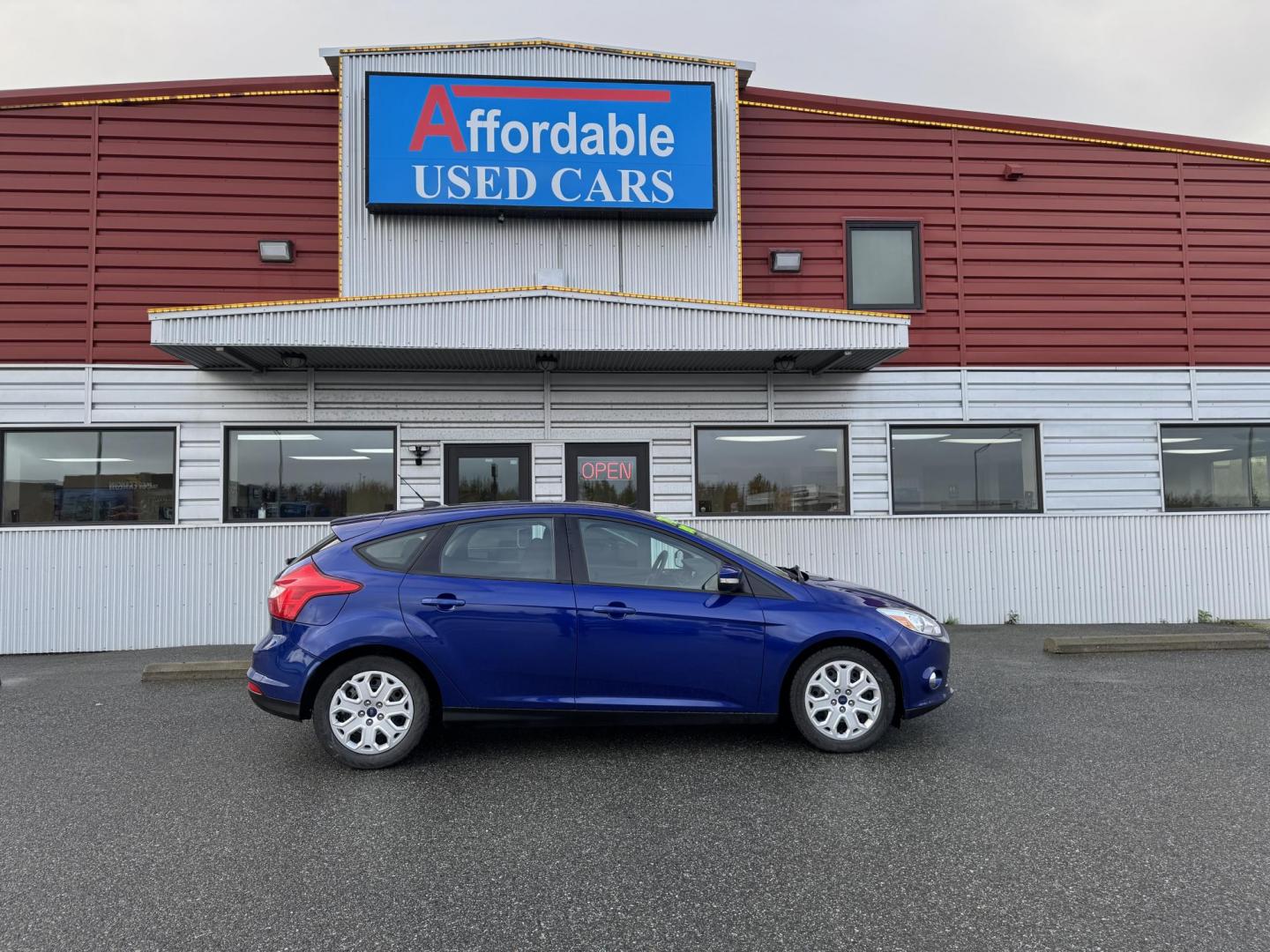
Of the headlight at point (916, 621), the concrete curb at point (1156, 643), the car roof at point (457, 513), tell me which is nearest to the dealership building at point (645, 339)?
the concrete curb at point (1156, 643)

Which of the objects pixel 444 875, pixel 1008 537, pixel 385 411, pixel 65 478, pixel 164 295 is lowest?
pixel 444 875

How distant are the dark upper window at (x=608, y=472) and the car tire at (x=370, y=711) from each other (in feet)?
16.2

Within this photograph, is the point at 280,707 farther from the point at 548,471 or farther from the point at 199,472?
the point at 199,472

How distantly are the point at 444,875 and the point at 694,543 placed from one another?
231cm

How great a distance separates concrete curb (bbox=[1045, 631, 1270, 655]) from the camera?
7.73m

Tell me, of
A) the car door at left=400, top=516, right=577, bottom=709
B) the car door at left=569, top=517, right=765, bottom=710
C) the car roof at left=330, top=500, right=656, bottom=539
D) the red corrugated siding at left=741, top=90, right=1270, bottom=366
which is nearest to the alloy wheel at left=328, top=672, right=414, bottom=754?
the car door at left=400, top=516, right=577, bottom=709

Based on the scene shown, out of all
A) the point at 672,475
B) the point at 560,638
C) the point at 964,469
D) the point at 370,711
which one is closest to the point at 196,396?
the point at 672,475

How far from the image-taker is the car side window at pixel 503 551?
183 inches

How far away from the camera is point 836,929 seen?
9.13ft

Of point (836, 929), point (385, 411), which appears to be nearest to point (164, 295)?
point (385, 411)

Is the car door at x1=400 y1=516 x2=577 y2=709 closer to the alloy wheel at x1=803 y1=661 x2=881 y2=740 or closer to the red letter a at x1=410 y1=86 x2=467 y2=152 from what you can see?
the alloy wheel at x1=803 y1=661 x2=881 y2=740

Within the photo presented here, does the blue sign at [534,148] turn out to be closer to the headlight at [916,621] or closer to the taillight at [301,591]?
the taillight at [301,591]

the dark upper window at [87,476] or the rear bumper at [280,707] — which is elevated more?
the dark upper window at [87,476]

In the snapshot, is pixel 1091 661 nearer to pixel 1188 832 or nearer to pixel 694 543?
pixel 1188 832
